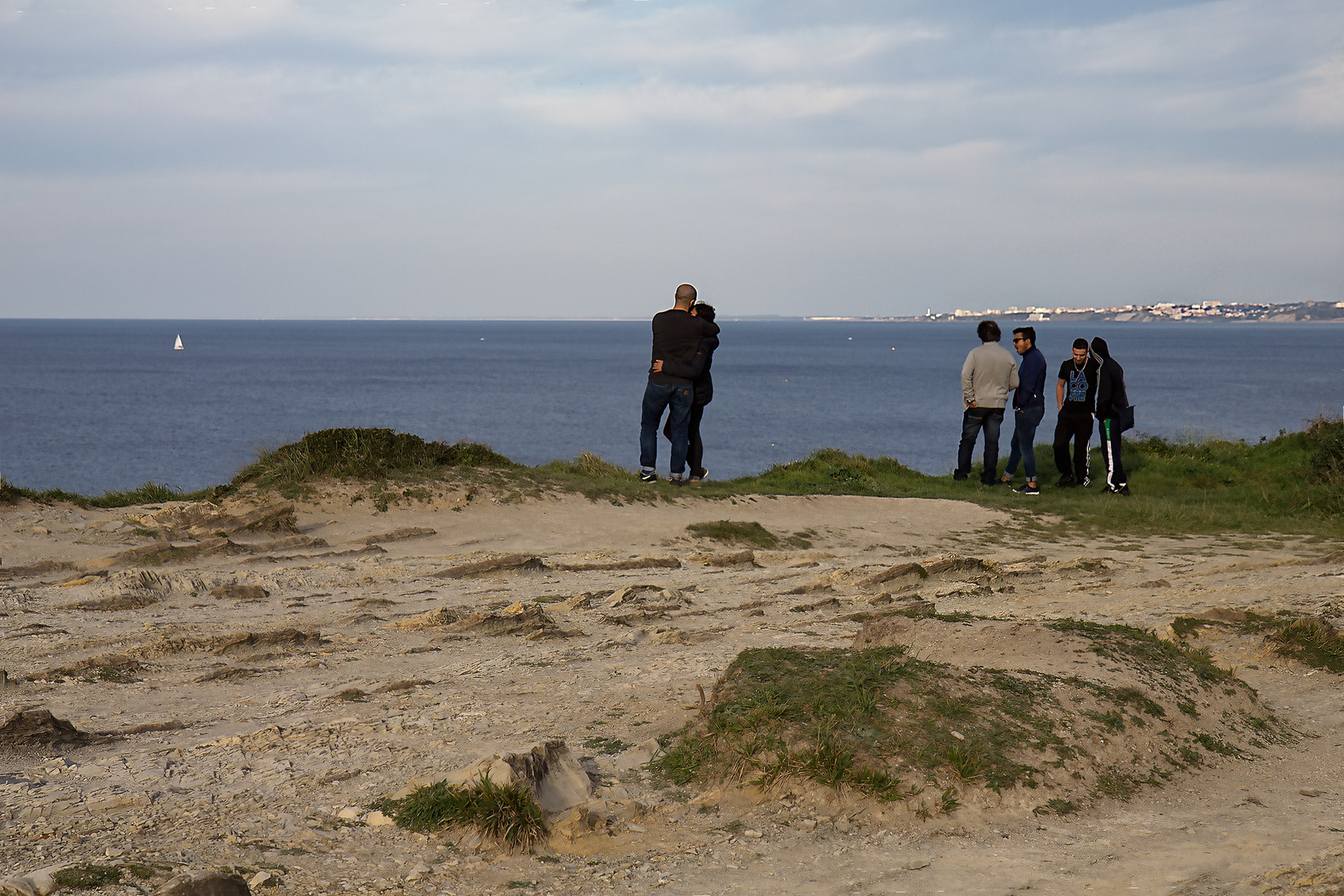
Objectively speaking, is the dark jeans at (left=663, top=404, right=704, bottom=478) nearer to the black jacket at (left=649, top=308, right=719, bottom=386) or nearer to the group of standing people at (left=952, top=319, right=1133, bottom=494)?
the black jacket at (left=649, top=308, right=719, bottom=386)

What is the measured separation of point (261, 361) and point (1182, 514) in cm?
13030

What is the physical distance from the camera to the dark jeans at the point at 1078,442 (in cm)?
1587

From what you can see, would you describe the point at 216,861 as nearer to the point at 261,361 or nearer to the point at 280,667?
the point at 280,667

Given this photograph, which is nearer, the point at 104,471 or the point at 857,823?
the point at 857,823

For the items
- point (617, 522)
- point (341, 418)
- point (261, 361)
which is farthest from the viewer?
point (261, 361)

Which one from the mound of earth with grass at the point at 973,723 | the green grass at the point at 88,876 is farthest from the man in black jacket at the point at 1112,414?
the green grass at the point at 88,876

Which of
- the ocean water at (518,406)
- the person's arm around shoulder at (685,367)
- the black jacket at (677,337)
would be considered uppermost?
the black jacket at (677,337)

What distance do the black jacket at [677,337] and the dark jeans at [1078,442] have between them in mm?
6174

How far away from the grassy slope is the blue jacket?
4.51 ft

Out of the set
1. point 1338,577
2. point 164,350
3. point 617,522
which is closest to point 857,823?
point 1338,577

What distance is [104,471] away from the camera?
39.6 meters

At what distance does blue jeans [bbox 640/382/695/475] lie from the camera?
44.2 feet

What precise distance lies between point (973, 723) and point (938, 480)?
40.8ft

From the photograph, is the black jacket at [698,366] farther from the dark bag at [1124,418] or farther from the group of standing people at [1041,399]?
the dark bag at [1124,418]
